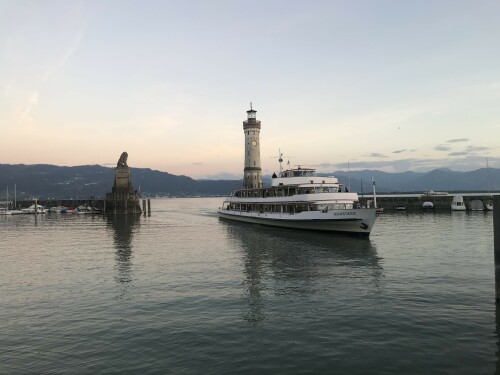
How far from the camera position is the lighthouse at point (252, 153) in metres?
85.8

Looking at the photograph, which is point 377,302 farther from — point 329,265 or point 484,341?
point 329,265

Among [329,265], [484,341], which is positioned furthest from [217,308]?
[329,265]

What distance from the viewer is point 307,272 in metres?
27.7

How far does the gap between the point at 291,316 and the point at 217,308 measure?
394cm

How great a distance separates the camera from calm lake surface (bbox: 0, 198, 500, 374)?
504 inches

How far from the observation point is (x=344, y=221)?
47.0m

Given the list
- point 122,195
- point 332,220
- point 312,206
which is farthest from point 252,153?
point 122,195

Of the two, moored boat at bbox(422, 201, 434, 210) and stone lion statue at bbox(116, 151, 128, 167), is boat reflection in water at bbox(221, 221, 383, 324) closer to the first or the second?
moored boat at bbox(422, 201, 434, 210)

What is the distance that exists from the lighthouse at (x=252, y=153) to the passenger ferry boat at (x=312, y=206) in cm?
1879

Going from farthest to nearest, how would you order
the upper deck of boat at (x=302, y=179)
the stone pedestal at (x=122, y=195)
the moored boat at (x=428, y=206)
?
the stone pedestal at (x=122, y=195)
the moored boat at (x=428, y=206)
the upper deck of boat at (x=302, y=179)

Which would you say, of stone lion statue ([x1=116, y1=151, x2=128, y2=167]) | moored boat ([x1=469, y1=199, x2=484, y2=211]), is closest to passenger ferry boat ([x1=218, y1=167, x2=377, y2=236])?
moored boat ([x1=469, y1=199, x2=484, y2=211])

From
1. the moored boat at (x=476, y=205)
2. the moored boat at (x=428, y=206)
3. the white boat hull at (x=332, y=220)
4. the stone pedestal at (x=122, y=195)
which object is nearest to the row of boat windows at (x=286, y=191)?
the white boat hull at (x=332, y=220)

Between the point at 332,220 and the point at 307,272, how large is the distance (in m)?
21.4

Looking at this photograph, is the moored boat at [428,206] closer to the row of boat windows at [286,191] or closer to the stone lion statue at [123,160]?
the row of boat windows at [286,191]
